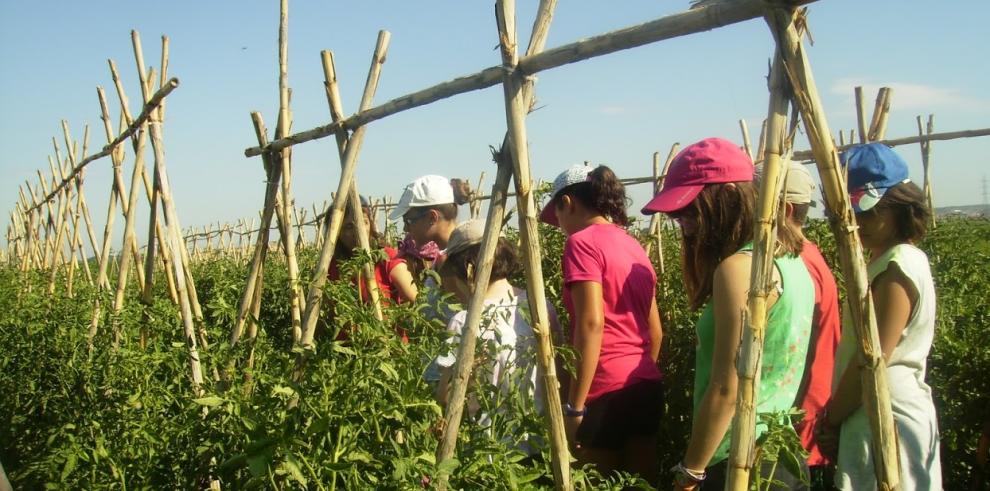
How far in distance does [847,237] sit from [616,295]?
161 centimetres

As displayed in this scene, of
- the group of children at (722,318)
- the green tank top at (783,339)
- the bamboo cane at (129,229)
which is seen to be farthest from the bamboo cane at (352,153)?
the bamboo cane at (129,229)

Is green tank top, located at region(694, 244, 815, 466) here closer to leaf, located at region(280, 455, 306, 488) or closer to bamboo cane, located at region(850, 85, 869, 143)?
leaf, located at region(280, 455, 306, 488)

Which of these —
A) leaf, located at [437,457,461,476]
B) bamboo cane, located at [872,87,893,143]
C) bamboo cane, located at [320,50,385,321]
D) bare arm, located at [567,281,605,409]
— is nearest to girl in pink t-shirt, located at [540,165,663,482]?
bare arm, located at [567,281,605,409]

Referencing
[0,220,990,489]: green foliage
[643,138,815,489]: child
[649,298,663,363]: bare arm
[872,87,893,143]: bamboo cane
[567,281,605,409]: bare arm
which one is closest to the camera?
[0,220,990,489]: green foliage

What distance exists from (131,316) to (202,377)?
3.41 ft

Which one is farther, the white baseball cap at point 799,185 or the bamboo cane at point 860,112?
the bamboo cane at point 860,112

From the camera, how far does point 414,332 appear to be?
6.78ft

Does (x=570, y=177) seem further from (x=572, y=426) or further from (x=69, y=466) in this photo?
(x=69, y=466)

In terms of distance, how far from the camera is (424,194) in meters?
3.41

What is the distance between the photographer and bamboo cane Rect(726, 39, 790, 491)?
1253 mm

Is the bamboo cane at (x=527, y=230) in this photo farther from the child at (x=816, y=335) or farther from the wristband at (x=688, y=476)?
the child at (x=816, y=335)

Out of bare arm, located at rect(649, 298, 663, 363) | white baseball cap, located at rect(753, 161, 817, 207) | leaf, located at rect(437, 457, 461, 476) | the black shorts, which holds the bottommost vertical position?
the black shorts

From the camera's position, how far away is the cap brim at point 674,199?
1946 millimetres

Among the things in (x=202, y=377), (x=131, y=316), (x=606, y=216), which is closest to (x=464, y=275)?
(x=606, y=216)
